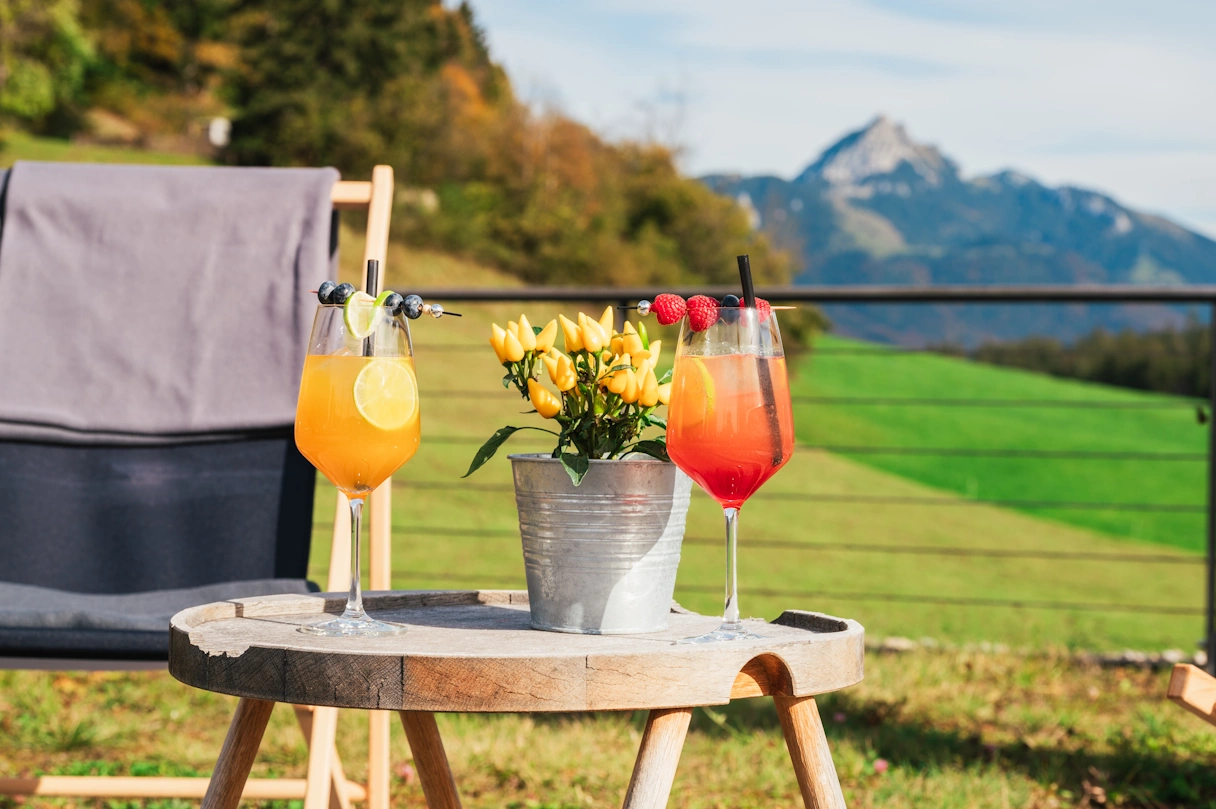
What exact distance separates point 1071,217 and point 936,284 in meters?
51.1

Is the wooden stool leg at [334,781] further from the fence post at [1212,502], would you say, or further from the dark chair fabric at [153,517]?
the fence post at [1212,502]

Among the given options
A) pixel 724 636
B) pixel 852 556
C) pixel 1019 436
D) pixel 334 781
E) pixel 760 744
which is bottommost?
pixel 852 556

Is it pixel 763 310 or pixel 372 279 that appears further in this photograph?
pixel 372 279

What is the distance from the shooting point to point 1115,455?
3.04 meters

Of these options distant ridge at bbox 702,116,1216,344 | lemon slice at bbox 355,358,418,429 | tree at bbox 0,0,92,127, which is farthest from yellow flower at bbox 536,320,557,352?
distant ridge at bbox 702,116,1216,344

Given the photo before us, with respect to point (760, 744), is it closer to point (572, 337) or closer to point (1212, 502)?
point (1212, 502)

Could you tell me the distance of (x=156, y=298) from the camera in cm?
170

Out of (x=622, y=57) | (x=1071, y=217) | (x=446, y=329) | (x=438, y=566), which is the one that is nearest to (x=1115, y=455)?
(x=438, y=566)

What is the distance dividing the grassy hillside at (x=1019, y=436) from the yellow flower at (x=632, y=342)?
1044 cm

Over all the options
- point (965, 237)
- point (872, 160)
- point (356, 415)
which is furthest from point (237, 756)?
point (872, 160)

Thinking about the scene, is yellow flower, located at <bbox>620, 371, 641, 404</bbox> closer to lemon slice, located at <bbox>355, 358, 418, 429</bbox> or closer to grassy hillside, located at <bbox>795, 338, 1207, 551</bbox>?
lemon slice, located at <bbox>355, 358, 418, 429</bbox>

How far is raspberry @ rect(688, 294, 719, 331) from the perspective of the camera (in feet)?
2.70

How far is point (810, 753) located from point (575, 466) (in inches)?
11.0

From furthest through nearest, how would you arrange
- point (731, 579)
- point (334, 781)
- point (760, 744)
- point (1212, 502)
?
1. point (1212, 502)
2. point (760, 744)
3. point (334, 781)
4. point (731, 579)
